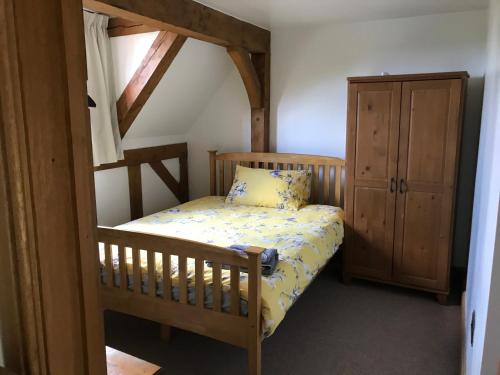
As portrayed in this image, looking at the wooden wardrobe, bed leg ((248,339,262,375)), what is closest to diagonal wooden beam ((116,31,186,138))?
the wooden wardrobe

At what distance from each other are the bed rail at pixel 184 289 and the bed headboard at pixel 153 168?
137cm

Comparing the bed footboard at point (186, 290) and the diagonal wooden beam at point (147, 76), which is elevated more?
the diagonal wooden beam at point (147, 76)

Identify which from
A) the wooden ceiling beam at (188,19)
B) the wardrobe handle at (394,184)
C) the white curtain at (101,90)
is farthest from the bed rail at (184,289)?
the wardrobe handle at (394,184)

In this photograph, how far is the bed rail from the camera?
84.1 inches

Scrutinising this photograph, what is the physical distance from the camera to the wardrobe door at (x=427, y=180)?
3033 millimetres

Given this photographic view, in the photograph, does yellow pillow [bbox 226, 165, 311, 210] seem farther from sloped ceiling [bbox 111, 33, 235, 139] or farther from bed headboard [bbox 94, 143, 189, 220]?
sloped ceiling [bbox 111, 33, 235, 139]

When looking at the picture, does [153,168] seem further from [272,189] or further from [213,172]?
[272,189]

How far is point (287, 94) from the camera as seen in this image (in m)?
4.13

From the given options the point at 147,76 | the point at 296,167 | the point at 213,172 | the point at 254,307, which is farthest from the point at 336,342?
the point at 147,76

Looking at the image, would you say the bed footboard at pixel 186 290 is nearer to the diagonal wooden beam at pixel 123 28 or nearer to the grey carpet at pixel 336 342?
the grey carpet at pixel 336 342

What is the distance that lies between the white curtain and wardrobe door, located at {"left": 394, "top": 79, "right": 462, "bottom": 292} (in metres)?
2.31

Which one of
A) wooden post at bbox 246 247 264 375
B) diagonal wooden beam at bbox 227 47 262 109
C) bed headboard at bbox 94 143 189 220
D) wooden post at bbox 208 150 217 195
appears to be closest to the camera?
wooden post at bbox 246 247 264 375

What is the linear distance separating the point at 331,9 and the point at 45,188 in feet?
9.86

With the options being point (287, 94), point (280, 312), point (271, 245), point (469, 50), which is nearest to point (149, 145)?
point (287, 94)
